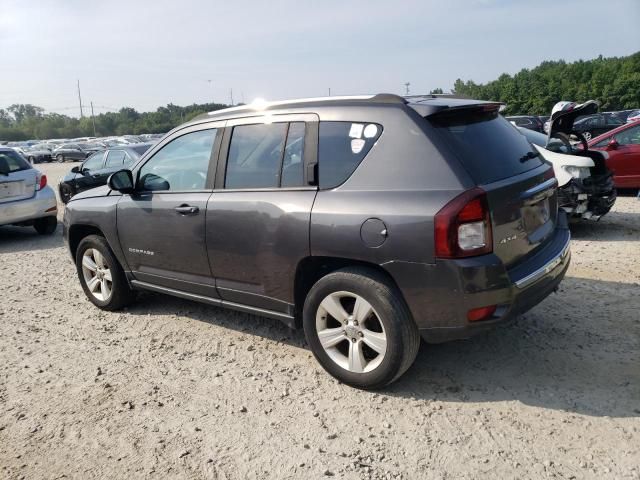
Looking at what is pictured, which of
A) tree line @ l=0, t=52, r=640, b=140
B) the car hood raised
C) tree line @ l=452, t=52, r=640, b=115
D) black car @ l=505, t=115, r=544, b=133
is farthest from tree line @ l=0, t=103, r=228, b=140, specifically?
the car hood raised

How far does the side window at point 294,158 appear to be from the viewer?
347cm

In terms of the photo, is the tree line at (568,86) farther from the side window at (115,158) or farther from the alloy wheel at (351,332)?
the alloy wheel at (351,332)

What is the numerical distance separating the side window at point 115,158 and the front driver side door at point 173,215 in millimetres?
7023

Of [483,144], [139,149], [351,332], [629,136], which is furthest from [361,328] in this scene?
[139,149]

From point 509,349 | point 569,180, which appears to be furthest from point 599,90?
point 509,349

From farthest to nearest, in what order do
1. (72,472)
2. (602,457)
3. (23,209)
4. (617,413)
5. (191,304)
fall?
(23,209)
(191,304)
(617,413)
(72,472)
(602,457)

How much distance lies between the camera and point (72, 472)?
9.00 ft

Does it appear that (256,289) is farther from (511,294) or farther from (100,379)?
(511,294)

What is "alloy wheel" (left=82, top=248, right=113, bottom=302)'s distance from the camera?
5.05 metres

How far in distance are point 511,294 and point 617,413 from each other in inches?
35.4

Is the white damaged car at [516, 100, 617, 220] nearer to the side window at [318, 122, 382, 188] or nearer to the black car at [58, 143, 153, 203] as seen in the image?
the side window at [318, 122, 382, 188]

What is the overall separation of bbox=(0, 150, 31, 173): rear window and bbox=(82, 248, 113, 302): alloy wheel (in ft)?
15.9

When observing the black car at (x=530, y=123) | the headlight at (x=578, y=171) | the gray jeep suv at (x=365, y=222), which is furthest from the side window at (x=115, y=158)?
the black car at (x=530, y=123)

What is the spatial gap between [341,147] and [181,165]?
1.64 m
